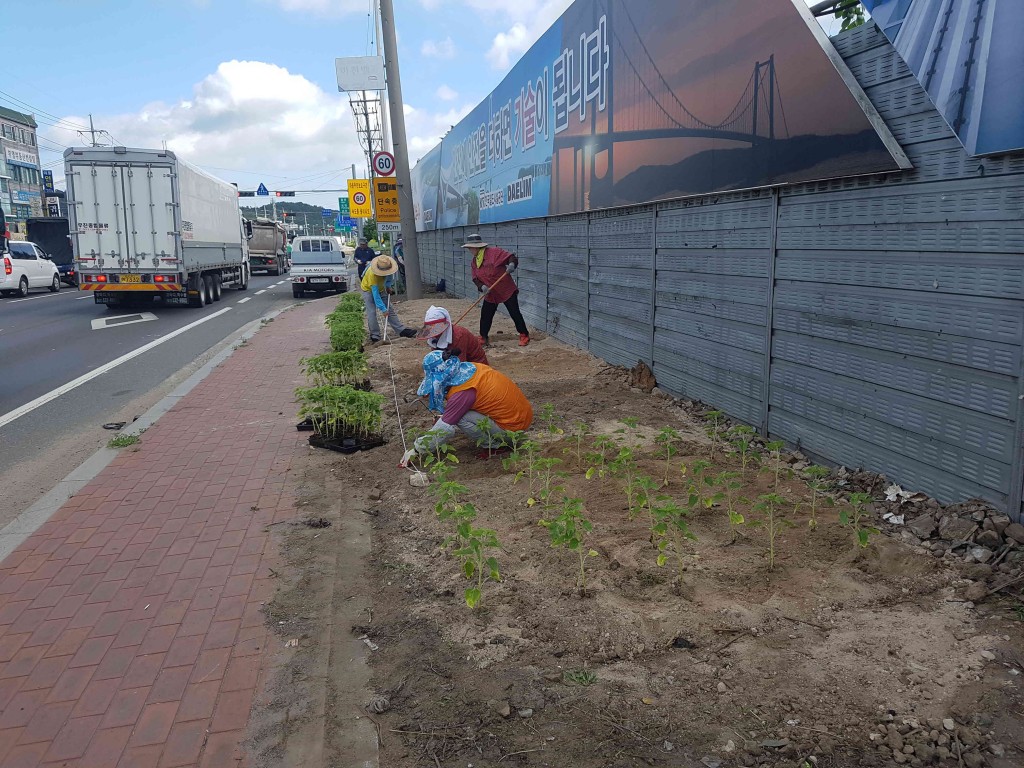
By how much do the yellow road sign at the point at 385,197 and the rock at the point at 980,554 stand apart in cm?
1751

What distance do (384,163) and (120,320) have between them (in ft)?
24.4

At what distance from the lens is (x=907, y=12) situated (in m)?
4.08

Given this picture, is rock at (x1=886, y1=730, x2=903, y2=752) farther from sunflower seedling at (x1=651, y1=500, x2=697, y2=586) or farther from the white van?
the white van

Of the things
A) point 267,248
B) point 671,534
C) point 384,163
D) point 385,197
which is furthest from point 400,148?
point 267,248

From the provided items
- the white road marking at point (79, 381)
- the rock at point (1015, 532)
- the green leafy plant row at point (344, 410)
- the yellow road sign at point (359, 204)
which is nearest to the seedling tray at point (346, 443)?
the green leafy plant row at point (344, 410)

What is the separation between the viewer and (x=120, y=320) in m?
17.0

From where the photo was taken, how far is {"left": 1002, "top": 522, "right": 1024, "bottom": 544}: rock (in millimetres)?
3494

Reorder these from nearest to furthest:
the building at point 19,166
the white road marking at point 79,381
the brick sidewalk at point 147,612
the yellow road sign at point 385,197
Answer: the brick sidewalk at point 147,612, the white road marking at point 79,381, the yellow road sign at point 385,197, the building at point 19,166

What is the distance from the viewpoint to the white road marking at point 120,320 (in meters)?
15.9

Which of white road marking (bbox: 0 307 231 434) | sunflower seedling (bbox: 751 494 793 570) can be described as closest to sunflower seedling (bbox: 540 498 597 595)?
sunflower seedling (bbox: 751 494 793 570)

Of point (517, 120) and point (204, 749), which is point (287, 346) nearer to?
point (517, 120)

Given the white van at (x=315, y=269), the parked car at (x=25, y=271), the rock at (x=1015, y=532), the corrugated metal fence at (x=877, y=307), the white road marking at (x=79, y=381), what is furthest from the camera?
the white van at (x=315, y=269)

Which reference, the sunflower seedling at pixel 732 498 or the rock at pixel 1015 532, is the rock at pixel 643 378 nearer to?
the sunflower seedling at pixel 732 498

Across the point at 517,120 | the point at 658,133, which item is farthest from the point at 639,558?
the point at 517,120
